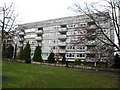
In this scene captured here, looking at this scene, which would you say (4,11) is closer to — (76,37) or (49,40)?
(76,37)

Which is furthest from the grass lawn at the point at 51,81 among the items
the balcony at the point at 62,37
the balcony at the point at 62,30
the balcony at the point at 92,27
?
the balcony at the point at 62,30

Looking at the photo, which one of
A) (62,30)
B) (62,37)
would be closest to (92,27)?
(62,37)

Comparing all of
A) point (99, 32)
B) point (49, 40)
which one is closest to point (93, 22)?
point (99, 32)

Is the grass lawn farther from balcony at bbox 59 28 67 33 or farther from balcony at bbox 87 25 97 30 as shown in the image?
balcony at bbox 59 28 67 33

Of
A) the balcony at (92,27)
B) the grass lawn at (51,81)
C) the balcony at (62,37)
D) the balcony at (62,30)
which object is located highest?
the balcony at (62,30)

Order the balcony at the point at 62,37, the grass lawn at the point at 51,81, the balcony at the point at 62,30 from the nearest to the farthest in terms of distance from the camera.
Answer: the grass lawn at the point at 51,81, the balcony at the point at 62,37, the balcony at the point at 62,30

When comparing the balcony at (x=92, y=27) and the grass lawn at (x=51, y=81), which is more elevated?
the balcony at (x=92, y=27)

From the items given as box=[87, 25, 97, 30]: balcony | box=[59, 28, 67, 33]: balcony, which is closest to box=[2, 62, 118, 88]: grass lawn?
box=[87, 25, 97, 30]: balcony

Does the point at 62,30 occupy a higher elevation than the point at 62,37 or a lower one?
higher

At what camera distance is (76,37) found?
51.6ft

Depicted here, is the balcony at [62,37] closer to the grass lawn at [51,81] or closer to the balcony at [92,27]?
the grass lawn at [51,81]

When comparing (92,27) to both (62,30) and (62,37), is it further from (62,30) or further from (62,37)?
(62,30)

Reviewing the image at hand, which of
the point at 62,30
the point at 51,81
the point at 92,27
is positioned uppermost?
the point at 62,30

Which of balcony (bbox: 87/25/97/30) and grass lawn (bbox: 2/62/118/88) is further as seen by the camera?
balcony (bbox: 87/25/97/30)
